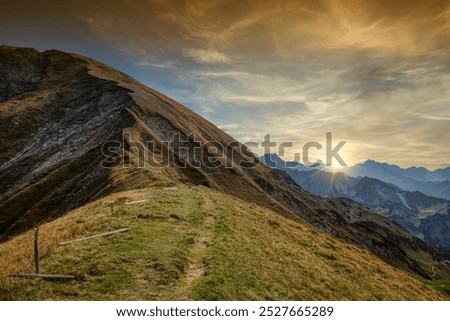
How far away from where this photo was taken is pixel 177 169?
9006cm

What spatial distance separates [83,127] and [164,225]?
96507mm

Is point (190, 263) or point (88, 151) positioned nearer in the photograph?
point (190, 263)

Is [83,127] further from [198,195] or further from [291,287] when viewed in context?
[291,287]

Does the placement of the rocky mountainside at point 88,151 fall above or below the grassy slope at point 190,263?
above

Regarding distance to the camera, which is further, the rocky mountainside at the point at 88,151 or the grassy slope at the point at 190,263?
the rocky mountainside at the point at 88,151

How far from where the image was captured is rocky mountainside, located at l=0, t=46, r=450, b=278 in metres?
68.6

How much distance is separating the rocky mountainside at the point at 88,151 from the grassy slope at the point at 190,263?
21166 millimetres

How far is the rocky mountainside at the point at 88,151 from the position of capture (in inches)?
2702

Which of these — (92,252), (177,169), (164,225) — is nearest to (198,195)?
(164,225)

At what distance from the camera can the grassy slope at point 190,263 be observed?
18.9 m

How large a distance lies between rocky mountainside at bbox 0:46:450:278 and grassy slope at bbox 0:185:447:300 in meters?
21.2

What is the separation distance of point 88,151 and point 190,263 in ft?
243

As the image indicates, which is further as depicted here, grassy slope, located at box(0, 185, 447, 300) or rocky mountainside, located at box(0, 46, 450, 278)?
rocky mountainside, located at box(0, 46, 450, 278)

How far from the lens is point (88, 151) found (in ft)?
294
